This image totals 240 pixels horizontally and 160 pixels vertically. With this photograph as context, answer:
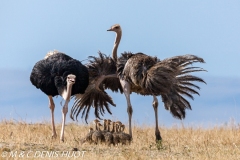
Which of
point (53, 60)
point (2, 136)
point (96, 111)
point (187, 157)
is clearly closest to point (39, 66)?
point (53, 60)

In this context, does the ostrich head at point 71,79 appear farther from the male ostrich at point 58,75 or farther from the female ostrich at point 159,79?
the female ostrich at point 159,79

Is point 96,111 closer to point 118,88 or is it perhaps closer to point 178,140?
point 118,88

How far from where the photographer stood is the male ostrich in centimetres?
1262

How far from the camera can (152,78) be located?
12.2 metres

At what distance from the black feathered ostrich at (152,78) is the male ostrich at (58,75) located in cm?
88

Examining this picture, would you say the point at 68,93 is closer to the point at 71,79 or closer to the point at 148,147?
the point at 71,79

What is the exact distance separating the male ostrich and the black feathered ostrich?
0.88 meters

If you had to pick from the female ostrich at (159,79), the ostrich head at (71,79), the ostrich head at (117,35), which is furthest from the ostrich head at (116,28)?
the ostrich head at (71,79)

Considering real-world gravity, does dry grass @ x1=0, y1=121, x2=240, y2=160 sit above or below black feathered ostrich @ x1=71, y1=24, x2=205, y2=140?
below

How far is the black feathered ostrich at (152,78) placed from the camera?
12.3 m

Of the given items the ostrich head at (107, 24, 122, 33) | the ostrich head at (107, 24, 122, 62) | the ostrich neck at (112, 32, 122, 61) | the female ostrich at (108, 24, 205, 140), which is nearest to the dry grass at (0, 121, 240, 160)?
the female ostrich at (108, 24, 205, 140)

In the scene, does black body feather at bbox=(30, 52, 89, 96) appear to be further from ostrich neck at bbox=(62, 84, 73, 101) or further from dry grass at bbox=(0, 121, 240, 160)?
dry grass at bbox=(0, 121, 240, 160)

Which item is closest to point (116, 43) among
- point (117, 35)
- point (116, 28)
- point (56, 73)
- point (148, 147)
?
point (117, 35)

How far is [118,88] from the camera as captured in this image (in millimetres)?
14391
